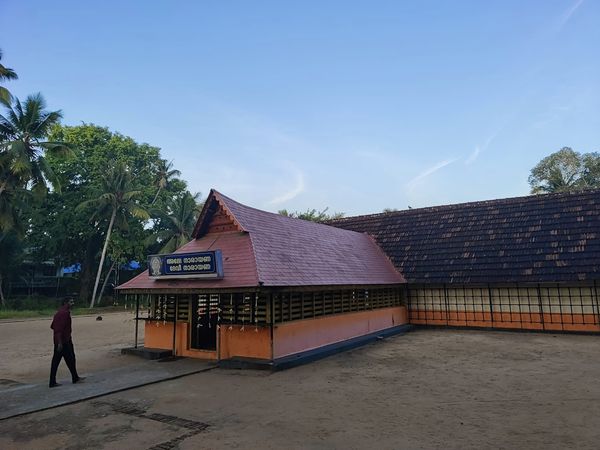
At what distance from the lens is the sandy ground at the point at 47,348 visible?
9859mm

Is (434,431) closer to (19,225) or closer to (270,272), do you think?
(270,272)

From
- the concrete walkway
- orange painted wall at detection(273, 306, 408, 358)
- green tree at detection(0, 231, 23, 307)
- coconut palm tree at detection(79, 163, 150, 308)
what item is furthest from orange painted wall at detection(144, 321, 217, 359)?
green tree at detection(0, 231, 23, 307)

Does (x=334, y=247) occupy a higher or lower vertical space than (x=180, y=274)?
higher

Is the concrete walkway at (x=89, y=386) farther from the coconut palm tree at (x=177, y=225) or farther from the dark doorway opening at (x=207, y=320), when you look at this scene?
the coconut palm tree at (x=177, y=225)

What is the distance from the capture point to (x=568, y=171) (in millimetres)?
35062

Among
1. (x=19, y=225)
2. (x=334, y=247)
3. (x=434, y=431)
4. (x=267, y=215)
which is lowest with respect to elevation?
(x=434, y=431)

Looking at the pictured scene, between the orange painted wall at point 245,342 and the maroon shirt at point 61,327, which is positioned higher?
the maroon shirt at point 61,327

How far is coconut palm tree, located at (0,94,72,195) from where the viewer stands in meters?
22.7

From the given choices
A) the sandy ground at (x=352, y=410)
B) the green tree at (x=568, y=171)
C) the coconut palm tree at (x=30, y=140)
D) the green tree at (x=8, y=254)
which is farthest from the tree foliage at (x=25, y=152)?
the green tree at (x=568, y=171)

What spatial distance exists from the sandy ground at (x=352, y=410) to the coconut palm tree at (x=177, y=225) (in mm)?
23859

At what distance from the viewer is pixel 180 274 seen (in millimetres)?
10617

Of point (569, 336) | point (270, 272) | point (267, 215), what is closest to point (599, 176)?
point (569, 336)

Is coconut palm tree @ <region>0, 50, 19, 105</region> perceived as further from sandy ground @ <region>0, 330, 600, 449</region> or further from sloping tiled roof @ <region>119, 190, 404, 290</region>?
sandy ground @ <region>0, 330, 600, 449</region>

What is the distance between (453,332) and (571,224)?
596 centimetres
